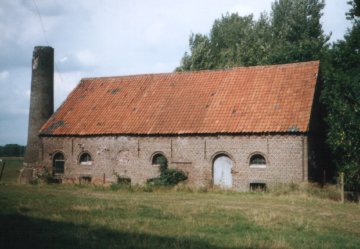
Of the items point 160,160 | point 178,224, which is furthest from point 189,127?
point 178,224

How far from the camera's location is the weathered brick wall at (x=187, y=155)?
805 inches

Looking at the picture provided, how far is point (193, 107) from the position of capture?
2428cm

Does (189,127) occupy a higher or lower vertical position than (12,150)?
higher

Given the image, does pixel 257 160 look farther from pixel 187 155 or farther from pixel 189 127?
pixel 189 127

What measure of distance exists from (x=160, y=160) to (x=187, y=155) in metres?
1.73

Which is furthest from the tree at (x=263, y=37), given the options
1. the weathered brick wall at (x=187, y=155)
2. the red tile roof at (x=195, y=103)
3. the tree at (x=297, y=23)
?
the weathered brick wall at (x=187, y=155)

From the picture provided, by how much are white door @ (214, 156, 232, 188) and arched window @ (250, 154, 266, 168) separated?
123cm

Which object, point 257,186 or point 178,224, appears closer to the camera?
point 178,224

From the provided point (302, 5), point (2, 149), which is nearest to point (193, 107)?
point (302, 5)

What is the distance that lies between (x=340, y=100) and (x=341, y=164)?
11.5 feet

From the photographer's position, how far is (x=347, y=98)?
752 inches

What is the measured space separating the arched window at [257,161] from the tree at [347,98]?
355cm

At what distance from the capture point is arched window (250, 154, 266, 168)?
21141mm

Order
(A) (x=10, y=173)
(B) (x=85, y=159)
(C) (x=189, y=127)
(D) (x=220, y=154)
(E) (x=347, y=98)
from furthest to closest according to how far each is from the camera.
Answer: (A) (x=10, y=173), (B) (x=85, y=159), (C) (x=189, y=127), (D) (x=220, y=154), (E) (x=347, y=98)
